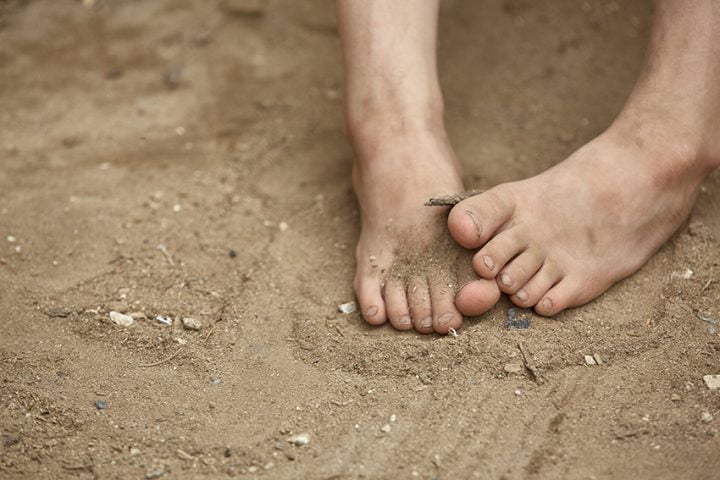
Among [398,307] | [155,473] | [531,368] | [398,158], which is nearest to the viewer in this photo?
[155,473]

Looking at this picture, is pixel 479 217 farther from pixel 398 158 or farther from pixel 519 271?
pixel 398 158

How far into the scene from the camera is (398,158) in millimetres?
1551

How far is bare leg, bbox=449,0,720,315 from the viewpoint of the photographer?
143 centimetres

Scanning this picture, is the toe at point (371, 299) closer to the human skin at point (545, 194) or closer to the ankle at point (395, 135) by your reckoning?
the human skin at point (545, 194)

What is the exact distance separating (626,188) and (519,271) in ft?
0.86

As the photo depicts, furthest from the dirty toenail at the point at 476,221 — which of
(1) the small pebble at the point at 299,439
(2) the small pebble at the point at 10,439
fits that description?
(2) the small pebble at the point at 10,439

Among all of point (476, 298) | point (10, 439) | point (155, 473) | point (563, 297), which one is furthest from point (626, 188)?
point (10, 439)

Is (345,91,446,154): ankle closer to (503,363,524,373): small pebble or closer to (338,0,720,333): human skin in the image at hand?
(338,0,720,333): human skin

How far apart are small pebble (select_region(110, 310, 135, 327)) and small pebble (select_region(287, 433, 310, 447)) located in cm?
40

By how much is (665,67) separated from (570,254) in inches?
15.1

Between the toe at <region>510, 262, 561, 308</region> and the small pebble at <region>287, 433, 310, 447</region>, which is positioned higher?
the toe at <region>510, 262, 561, 308</region>

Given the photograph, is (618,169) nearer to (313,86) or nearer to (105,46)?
(313,86)

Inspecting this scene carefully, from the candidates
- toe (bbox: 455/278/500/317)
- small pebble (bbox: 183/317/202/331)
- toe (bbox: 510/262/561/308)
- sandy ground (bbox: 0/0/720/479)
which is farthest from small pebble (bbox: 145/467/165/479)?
toe (bbox: 510/262/561/308)

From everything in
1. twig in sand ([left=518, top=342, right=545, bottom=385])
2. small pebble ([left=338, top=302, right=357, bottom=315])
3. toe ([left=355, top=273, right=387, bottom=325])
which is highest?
twig in sand ([left=518, top=342, right=545, bottom=385])
